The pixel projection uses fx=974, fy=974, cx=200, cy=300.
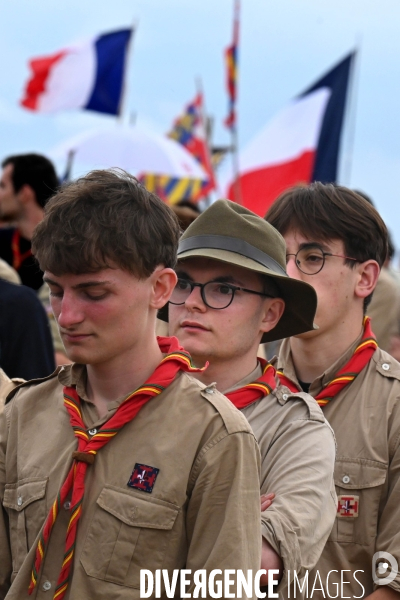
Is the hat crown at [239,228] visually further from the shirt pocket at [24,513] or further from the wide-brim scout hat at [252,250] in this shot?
the shirt pocket at [24,513]

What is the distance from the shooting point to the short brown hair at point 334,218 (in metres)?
4.25

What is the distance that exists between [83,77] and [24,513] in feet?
37.3

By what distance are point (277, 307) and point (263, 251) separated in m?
0.23

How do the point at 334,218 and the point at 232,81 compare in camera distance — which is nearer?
the point at 334,218

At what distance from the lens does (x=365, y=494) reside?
12.3ft

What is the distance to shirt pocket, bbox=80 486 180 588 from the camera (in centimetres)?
256

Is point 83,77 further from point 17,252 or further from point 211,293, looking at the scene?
point 211,293

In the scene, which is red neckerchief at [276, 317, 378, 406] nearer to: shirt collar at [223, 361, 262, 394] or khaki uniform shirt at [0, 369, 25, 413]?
shirt collar at [223, 361, 262, 394]

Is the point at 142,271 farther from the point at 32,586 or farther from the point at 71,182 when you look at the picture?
the point at 32,586

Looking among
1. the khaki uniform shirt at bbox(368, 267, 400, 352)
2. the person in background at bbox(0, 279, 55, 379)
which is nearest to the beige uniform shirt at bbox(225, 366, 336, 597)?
the person in background at bbox(0, 279, 55, 379)

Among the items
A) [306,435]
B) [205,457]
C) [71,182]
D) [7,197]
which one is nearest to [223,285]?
[306,435]

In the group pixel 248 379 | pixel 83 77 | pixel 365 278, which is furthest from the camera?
pixel 83 77

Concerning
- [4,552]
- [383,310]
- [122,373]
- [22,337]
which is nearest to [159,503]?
[122,373]

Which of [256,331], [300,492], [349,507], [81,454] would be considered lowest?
[349,507]
